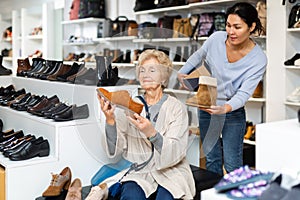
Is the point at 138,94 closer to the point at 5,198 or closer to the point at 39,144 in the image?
the point at 39,144

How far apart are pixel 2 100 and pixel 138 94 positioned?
1615 mm

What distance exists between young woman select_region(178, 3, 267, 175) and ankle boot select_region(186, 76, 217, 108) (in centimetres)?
3

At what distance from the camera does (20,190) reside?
2396mm

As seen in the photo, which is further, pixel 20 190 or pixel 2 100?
pixel 2 100

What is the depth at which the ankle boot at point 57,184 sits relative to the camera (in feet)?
7.68

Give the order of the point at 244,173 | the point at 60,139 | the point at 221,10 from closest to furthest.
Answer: the point at 244,173 < the point at 60,139 < the point at 221,10

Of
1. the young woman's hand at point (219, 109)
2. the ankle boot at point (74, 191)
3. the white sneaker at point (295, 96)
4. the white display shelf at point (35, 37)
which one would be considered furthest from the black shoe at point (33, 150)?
the white display shelf at point (35, 37)

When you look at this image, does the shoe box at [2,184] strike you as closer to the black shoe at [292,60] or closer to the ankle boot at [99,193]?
the ankle boot at [99,193]

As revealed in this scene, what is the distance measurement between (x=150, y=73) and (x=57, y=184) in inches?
33.8

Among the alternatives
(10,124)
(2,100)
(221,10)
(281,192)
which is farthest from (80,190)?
(221,10)

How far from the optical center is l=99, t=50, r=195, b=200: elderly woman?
1.97 metres

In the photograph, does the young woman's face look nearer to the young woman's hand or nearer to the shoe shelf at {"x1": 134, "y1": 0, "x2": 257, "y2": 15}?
the young woman's hand

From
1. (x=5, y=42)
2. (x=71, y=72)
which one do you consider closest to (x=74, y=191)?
(x=71, y=72)

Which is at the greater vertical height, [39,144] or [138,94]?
[138,94]
